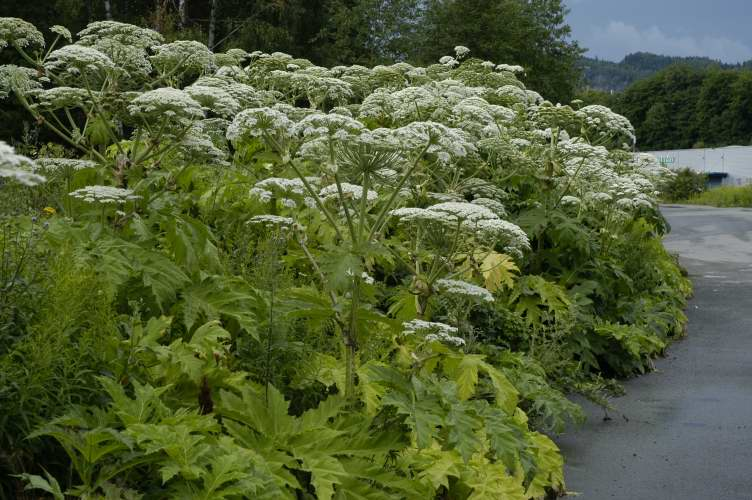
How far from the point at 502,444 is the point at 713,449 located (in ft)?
11.4

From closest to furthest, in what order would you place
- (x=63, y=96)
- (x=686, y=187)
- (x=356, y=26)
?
(x=63, y=96)
(x=356, y=26)
(x=686, y=187)

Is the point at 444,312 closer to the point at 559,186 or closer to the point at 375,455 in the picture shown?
the point at 375,455

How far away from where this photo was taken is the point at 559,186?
464 inches

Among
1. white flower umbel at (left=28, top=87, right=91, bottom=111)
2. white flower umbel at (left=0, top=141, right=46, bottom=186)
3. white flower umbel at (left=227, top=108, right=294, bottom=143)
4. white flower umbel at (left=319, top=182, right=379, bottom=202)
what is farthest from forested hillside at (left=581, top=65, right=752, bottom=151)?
white flower umbel at (left=0, top=141, right=46, bottom=186)

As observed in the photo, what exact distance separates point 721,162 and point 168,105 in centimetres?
8141

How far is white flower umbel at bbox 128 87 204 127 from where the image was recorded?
16.4 feet

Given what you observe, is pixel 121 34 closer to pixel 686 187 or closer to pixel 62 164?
pixel 62 164

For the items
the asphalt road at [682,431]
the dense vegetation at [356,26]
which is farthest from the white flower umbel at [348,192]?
the dense vegetation at [356,26]

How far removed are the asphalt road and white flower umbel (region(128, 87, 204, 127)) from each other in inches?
138

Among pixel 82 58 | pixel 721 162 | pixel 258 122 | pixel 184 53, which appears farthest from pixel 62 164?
pixel 721 162

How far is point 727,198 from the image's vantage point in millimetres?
56562

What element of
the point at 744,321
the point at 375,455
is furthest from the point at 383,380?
the point at 744,321

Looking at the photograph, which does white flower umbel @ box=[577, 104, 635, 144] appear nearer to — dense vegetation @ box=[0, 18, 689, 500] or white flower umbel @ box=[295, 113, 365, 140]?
dense vegetation @ box=[0, 18, 689, 500]

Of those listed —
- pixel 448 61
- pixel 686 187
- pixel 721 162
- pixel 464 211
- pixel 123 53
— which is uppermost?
pixel 448 61
